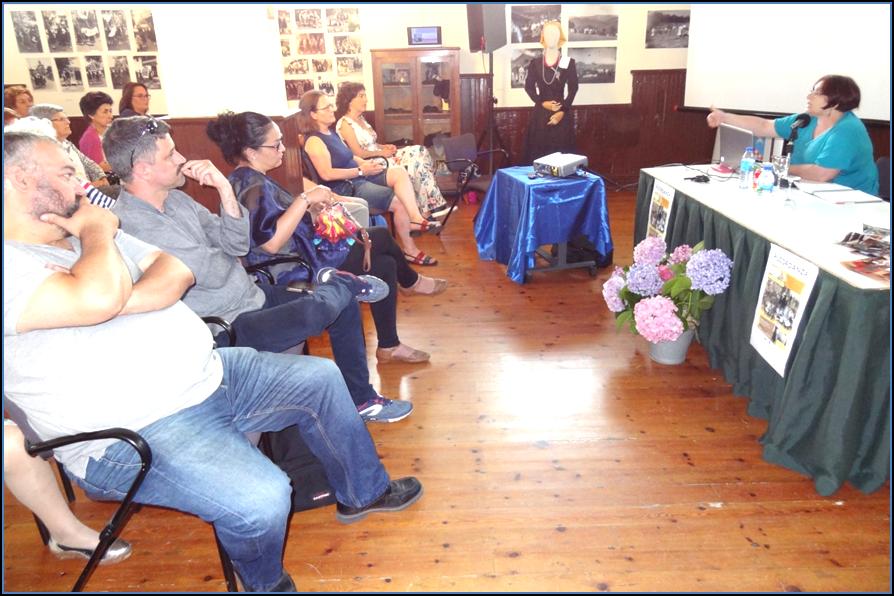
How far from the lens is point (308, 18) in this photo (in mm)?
6125

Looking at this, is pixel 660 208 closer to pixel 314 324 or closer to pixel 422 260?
pixel 422 260

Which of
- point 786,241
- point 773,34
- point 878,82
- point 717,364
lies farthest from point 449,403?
point 773,34

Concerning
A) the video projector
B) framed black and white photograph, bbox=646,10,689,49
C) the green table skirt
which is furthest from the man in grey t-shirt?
framed black and white photograph, bbox=646,10,689,49

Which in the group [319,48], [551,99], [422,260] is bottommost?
[422,260]

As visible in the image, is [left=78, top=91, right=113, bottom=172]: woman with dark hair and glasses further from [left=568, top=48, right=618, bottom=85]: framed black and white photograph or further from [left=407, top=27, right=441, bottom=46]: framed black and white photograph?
[left=568, top=48, right=618, bottom=85]: framed black and white photograph

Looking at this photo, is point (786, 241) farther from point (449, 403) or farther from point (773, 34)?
point (773, 34)

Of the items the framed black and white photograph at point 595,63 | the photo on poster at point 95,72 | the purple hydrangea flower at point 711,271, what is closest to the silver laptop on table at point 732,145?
the purple hydrangea flower at point 711,271

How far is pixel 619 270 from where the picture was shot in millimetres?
2867

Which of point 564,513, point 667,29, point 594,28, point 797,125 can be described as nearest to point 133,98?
point 564,513

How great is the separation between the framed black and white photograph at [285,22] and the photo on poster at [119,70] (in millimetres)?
1620

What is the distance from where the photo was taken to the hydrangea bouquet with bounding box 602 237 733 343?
241 centimetres

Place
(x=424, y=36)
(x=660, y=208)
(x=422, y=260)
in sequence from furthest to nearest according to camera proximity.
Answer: (x=424, y=36), (x=422, y=260), (x=660, y=208)

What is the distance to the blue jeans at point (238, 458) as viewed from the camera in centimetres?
132

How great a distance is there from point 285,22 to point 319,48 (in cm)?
41
